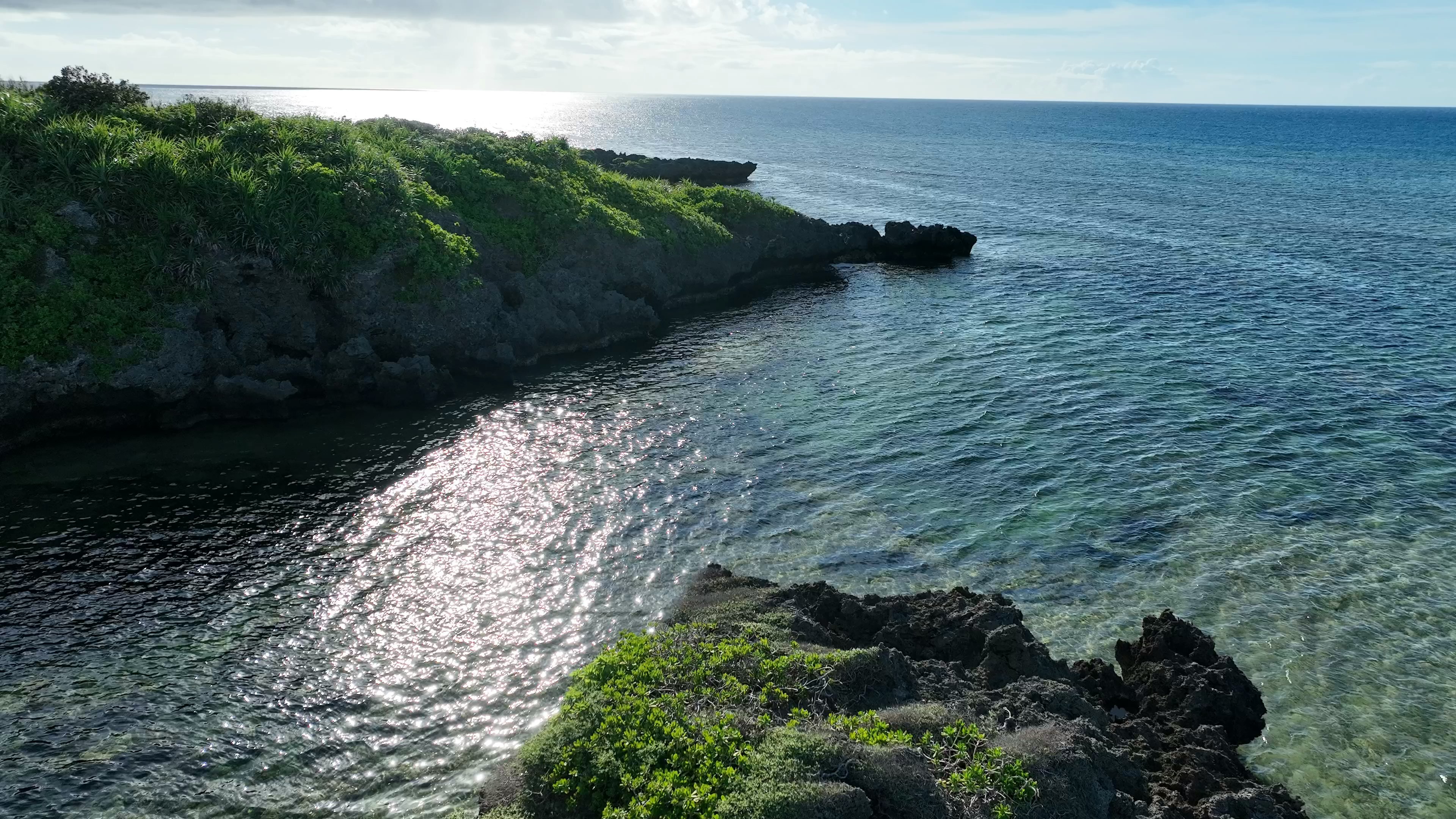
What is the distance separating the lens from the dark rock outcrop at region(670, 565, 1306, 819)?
15727 mm

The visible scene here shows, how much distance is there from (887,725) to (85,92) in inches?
1964

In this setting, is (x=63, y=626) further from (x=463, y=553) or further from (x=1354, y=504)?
(x=1354, y=504)

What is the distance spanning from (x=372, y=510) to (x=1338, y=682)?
29306 mm

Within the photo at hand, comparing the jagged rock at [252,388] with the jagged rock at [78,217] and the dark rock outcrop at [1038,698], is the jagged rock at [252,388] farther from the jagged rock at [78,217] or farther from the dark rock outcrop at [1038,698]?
the dark rock outcrop at [1038,698]

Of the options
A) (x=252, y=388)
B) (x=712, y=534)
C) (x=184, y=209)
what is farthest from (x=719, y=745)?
(x=184, y=209)

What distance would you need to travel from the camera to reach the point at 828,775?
49.3 ft

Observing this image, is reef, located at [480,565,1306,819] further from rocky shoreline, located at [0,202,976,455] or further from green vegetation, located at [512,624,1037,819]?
rocky shoreline, located at [0,202,976,455]

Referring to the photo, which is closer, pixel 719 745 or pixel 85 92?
pixel 719 745

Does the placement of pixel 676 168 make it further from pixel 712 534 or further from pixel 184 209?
pixel 712 534

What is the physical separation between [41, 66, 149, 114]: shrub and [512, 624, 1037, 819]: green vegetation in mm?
42800

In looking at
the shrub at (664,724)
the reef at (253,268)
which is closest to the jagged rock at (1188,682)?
the shrub at (664,724)

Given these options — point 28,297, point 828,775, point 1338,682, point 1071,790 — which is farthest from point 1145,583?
point 28,297

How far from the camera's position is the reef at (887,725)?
49.5 ft

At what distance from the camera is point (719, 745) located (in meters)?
15.8
